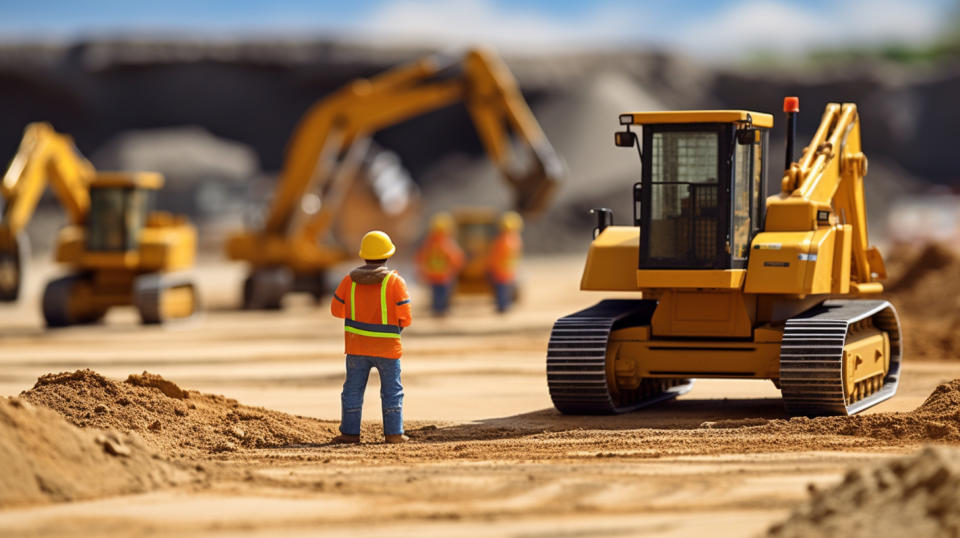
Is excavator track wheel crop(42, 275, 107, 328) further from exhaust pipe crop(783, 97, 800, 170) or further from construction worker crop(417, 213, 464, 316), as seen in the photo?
exhaust pipe crop(783, 97, 800, 170)

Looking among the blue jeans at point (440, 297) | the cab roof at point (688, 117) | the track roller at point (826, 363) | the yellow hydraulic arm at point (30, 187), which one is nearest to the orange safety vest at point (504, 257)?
the blue jeans at point (440, 297)

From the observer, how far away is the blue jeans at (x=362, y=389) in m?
11.3

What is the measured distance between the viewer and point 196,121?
65.4 metres

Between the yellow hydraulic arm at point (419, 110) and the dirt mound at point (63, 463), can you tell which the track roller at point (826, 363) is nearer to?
the dirt mound at point (63, 463)

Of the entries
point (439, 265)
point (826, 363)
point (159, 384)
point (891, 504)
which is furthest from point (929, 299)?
point (891, 504)

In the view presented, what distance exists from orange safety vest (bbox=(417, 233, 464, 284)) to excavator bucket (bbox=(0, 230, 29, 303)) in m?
6.78

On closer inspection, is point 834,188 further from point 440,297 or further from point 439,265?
point 440,297

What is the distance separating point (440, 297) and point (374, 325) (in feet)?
50.2

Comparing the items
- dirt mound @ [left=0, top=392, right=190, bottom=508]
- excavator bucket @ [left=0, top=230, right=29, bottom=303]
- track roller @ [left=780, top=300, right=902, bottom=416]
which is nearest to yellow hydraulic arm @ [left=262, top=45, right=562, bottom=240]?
excavator bucket @ [left=0, top=230, right=29, bottom=303]

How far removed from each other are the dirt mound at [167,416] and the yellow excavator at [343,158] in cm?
1621

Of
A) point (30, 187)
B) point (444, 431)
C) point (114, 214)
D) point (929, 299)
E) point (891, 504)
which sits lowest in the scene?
point (444, 431)

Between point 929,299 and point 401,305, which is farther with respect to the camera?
point 929,299

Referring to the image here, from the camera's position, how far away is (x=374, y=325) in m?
11.2

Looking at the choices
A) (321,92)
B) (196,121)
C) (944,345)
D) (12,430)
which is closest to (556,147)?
(321,92)
